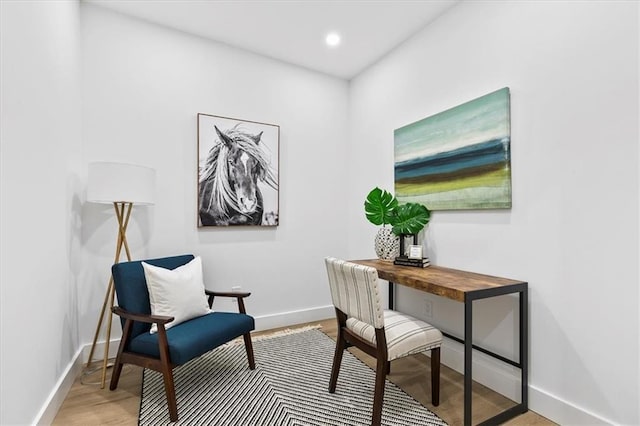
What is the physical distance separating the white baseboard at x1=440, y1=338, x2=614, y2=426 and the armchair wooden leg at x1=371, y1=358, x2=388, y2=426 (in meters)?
0.93

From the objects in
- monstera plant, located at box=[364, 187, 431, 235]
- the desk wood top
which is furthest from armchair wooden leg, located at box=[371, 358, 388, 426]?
monstera plant, located at box=[364, 187, 431, 235]

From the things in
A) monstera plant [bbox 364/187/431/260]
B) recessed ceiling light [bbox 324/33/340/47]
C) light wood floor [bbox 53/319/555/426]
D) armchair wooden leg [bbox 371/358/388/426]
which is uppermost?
recessed ceiling light [bbox 324/33/340/47]

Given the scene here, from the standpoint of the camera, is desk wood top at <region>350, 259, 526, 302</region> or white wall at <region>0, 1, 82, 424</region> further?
desk wood top at <region>350, 259, 526, 302</region>

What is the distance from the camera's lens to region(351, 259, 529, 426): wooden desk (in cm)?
166

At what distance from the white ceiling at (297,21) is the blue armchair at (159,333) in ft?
6.58

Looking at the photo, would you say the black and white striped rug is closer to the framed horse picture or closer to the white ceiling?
the framed horse picture

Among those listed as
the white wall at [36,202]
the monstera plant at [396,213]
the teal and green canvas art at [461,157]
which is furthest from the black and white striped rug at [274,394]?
the teal and green canvas art at [461,157]

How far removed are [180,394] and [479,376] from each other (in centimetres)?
200

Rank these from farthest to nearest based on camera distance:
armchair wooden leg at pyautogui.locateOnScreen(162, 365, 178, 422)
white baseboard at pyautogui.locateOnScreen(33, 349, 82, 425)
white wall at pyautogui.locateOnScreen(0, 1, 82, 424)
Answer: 1. armchair wooden leg at pyautogui.locateOnScreen(162, 365, 178, 422)
2. white baseboard at pyautogui.locateOnScreen(33, 349, 82, 425)
3. white wall at pyautogui.locateOnScreen(0, 1, 82, 424)

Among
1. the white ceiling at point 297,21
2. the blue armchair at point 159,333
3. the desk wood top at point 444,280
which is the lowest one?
the blue armchair at point 159,333

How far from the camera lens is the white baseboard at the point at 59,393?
1673 mm

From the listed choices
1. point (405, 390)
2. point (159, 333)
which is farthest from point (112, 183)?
point (405, 390)

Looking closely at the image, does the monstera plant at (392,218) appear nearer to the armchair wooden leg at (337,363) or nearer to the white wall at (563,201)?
the white wall at (563,201)

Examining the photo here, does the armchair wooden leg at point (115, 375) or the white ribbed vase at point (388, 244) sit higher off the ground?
the white ribbed vase at point (388, 244)
